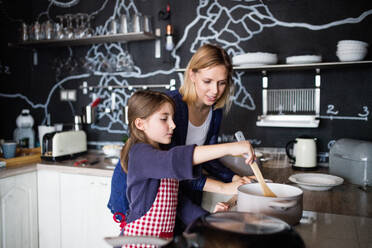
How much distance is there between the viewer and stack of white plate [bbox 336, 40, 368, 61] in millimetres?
2072

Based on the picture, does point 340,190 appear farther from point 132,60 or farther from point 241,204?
point 132,60

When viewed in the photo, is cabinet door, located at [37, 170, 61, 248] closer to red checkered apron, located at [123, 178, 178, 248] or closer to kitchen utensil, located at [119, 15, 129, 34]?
kitchen utensil, located at [119, 15, 129, 34]

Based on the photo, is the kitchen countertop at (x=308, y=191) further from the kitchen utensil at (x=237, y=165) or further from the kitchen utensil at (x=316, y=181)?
the kitchen utensil at (x=237, y=165)

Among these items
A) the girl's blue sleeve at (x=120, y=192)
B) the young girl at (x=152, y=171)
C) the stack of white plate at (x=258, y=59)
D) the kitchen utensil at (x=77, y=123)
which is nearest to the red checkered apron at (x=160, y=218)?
the young girl at (x=152, y=171)

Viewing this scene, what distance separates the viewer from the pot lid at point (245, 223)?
599mm

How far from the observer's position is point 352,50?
6.82 ft

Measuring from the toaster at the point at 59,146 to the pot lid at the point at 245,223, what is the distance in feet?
6.95

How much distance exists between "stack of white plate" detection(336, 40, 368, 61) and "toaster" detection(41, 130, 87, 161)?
2099mm

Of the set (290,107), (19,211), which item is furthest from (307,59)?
(19,211)

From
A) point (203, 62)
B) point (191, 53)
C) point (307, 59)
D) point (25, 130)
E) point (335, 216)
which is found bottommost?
point (335, 216)

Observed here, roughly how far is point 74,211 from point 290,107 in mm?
1778

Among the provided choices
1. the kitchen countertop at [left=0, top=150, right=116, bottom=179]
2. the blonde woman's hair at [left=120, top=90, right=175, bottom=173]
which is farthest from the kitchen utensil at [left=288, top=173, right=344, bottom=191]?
the kitchen countertop at [left=0, top=150, right=116, bottom=179]

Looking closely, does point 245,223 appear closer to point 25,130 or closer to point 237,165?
point 237,165

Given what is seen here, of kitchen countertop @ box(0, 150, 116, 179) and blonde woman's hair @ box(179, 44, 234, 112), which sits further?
kitchen countertop @ box(0, 150, 116, 179)
